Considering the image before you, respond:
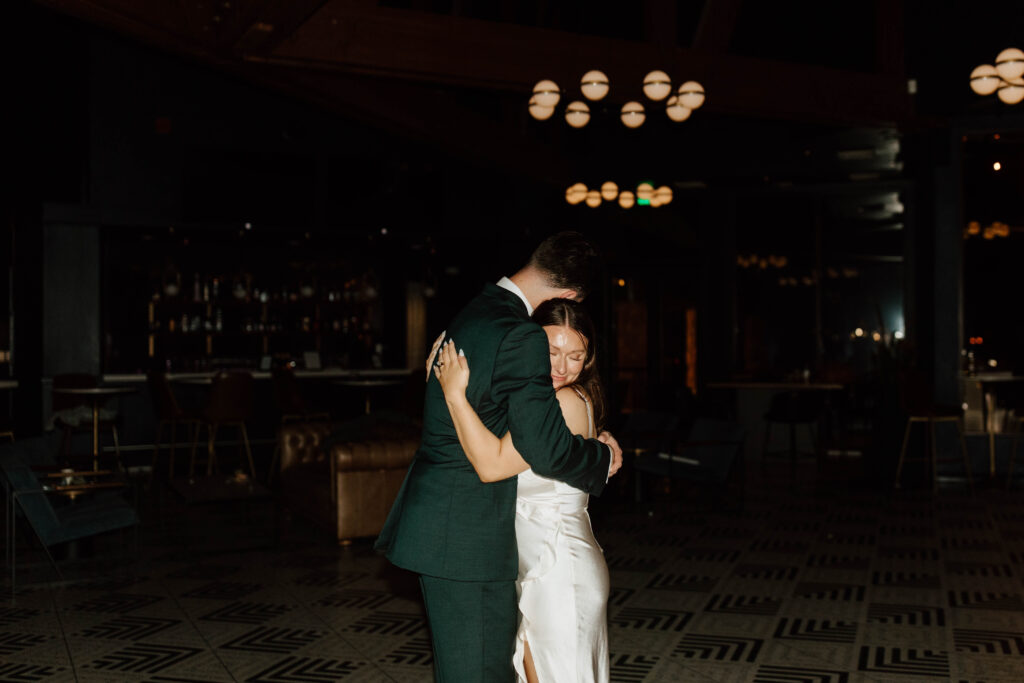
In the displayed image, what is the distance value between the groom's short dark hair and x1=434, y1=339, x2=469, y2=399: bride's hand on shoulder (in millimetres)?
300

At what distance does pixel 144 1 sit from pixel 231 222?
5.24 metres

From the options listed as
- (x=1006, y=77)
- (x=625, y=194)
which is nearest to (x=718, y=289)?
(x=625, y=194)

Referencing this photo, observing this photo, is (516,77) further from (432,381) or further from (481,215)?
(432,381)

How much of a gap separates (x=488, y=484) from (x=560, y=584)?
445mm

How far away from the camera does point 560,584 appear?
8.20 ft

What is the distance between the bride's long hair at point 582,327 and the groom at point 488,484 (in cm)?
21

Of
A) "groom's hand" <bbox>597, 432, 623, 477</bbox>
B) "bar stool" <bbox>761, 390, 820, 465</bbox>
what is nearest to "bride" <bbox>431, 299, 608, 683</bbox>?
"groom's hand" <bbox>597, 432, 623, 477</bbox>

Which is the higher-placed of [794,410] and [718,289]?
[718,289]

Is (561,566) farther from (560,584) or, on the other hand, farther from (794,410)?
(794,410)

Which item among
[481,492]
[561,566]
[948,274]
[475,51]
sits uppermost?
[475,51]

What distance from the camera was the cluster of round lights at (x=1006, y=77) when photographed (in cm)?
650

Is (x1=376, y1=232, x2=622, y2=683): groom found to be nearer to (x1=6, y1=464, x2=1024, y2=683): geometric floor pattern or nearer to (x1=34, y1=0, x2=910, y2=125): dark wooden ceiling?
(x1=6, y1=464, x2=1024, y2=683): geometric floor pattern

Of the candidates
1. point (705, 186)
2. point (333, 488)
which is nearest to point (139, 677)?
point (333, 488)

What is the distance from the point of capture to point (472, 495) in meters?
2.22
